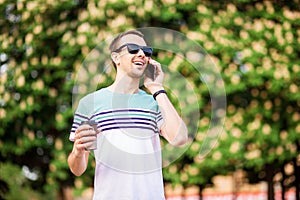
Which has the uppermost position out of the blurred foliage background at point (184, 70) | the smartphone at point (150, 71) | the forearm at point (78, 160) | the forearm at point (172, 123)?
the blurred foliage background at point (184, 70)

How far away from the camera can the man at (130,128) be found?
2797mm

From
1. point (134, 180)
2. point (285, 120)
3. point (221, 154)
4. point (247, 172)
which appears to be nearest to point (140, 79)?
point (134, 180)

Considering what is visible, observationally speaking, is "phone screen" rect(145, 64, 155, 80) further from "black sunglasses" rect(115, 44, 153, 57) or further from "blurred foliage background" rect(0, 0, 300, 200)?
"blurred foliage background" rect(0, 0, 300, 200)

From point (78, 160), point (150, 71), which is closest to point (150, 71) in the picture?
point (150, 71)

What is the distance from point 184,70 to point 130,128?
8.00 m

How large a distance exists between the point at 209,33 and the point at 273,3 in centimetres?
155

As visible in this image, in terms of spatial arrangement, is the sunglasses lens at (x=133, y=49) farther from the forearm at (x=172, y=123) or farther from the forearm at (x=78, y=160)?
the forearm at (x=78, y=160)

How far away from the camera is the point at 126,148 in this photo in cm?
280

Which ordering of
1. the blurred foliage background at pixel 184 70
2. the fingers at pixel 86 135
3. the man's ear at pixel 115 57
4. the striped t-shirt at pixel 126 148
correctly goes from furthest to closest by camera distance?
the blurred foliage background at pixel 184 70 < the man's ear at pixel 115 57 < the striped t-shirt at pixel 126 148 < the fingers at pixel 86 135

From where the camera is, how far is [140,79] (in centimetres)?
291

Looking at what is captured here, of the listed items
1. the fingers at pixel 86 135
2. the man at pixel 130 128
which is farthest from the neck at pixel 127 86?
the fingers at pixel 86 135

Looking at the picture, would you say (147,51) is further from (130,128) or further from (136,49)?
(130,128)

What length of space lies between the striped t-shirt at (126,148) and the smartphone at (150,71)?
9 centimetres

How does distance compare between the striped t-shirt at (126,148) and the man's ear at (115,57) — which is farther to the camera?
the man's ear at (115,57)
